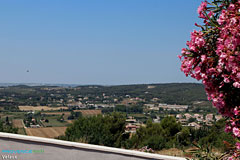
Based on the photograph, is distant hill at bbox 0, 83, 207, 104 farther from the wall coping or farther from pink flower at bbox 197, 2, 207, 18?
pink flower at bbox 197, 2, 207, 18

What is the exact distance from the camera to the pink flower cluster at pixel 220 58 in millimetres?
A: 2182

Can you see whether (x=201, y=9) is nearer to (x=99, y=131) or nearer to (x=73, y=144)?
(x=73, y=144)

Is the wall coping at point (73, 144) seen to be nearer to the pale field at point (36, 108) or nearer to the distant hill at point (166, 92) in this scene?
the distant hill at point (166, 92)

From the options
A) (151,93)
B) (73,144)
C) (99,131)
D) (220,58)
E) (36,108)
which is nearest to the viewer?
(220,58)

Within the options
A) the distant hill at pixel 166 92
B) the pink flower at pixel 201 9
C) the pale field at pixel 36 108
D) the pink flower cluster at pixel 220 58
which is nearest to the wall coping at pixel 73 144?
the pink flower cluster at pixel 220 58

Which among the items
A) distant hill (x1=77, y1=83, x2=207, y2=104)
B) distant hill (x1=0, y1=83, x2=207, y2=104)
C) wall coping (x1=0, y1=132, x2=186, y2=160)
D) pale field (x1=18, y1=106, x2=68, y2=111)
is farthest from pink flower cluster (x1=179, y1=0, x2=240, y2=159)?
pale field (x1=18, y1=106, x2=68, y2=111)

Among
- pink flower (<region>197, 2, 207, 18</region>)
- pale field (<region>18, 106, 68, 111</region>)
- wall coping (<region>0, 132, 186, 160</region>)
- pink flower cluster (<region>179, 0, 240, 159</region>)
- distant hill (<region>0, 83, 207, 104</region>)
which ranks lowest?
pale field (<region>18, 106, 68, 111</region>)

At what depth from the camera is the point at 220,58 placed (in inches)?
87.8

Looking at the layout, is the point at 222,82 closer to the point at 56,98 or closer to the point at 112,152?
the point at 112,152

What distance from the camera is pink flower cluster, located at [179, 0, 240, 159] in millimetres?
2182

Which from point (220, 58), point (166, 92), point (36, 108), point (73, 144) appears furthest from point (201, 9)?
point (166, 92)

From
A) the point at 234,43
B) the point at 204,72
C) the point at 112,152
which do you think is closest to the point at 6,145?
the point at 112,152

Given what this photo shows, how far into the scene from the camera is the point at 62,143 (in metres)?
4.60

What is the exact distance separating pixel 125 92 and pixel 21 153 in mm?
51232
